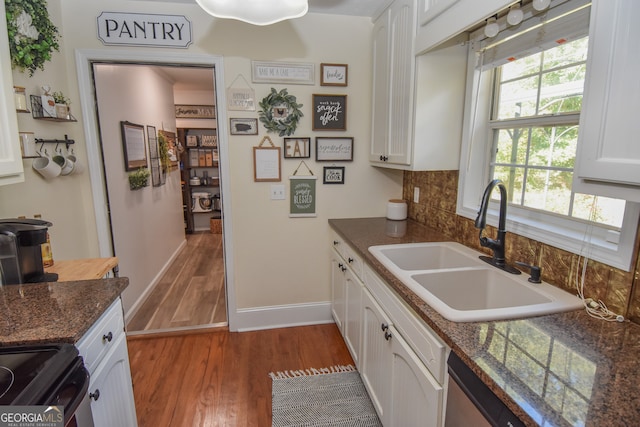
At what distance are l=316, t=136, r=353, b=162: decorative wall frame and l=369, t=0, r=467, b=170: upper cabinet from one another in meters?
0.50

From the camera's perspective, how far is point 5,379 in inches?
32.3

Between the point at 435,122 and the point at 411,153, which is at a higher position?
the point at 435,122

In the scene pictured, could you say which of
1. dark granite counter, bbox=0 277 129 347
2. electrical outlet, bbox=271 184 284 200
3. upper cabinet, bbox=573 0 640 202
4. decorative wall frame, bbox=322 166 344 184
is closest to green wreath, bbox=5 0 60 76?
dark granite counter, bbox=0 277 129 347

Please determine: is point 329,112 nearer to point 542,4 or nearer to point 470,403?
point 542,4

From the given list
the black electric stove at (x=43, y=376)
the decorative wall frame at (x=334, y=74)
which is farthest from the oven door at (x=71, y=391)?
the decorative wall frame at (x=334, y=74)

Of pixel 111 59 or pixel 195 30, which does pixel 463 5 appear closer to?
pixel 195 30

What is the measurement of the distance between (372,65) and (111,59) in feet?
5.87

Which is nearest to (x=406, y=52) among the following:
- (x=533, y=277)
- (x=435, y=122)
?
(x=435, y=122)

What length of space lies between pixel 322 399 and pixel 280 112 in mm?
1925

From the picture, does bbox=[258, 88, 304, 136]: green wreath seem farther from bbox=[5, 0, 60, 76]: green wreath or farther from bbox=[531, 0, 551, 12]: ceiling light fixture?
bbox=[531, 0, 551, 12]: ceiling light fixture

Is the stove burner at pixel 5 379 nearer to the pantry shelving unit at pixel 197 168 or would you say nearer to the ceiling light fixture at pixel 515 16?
the ceiling light fixture at pixel 515 16

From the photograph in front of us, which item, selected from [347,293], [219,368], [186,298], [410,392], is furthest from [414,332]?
[186,298]

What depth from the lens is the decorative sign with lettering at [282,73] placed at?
233cm

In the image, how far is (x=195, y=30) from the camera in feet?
7.28
